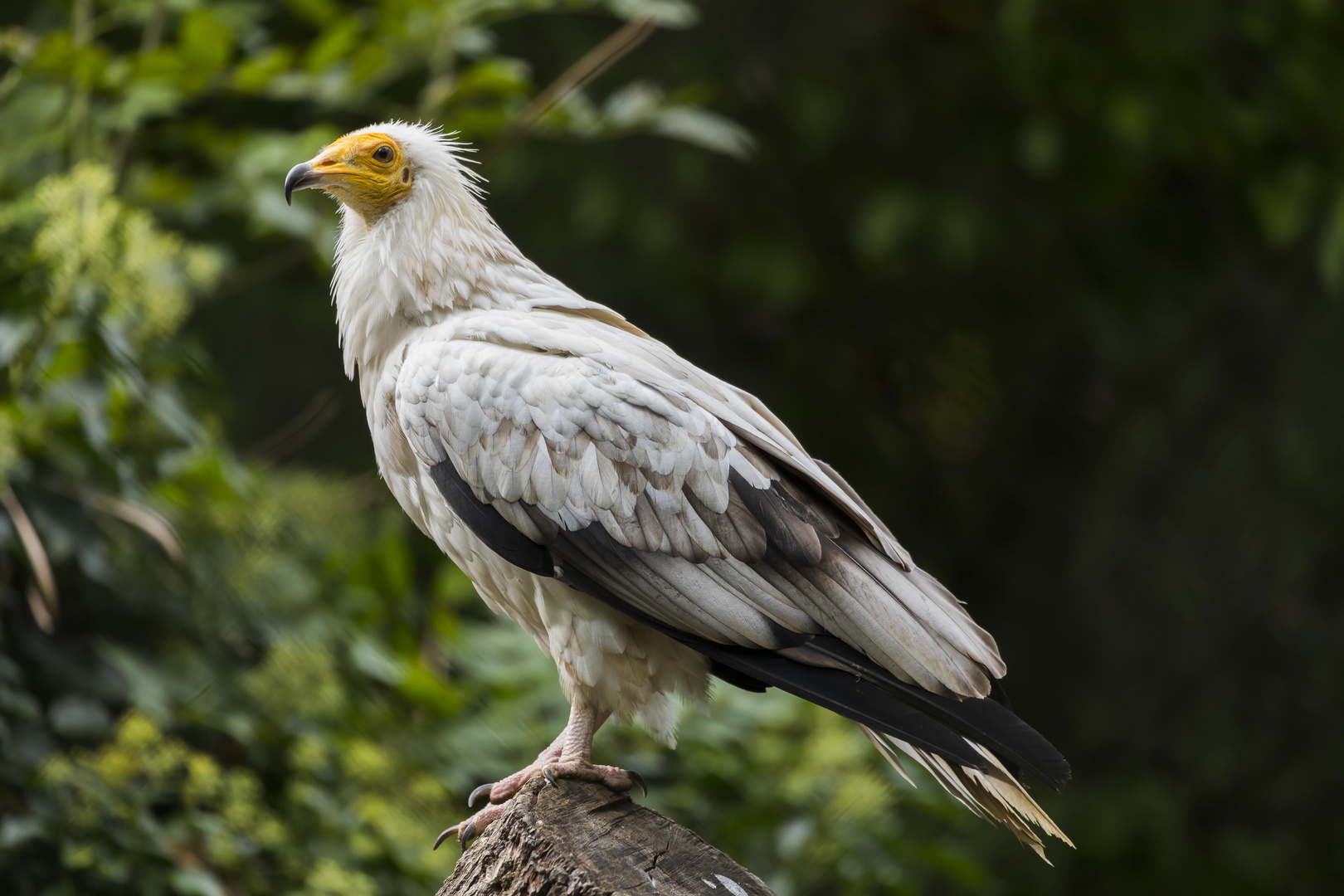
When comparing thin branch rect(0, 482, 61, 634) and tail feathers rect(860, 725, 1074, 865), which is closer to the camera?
tail feathers rect(860, 725, 1074, 865)

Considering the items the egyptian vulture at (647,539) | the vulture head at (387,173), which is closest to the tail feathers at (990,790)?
the egyptian vulture at (647,539)

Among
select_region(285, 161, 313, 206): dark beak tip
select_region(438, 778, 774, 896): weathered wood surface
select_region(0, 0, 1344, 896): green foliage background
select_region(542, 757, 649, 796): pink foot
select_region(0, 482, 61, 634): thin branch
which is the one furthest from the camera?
select_region(0, 0, 1344, 896): green foliage background

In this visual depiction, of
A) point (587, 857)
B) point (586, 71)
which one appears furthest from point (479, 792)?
point (586, 71)

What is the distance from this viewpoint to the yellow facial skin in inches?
114

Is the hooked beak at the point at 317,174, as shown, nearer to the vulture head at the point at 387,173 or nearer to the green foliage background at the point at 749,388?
the vulture head at the point at 387,173

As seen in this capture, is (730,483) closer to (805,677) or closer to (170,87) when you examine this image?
(805,677)

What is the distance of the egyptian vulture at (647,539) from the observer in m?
2.46

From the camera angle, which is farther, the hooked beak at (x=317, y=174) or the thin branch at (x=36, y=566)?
the thin branch at (x=36, y=566)

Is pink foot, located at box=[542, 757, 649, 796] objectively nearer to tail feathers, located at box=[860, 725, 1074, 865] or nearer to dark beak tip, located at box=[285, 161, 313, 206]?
tail feathers, located at box=[860, 725, 1074, 865]

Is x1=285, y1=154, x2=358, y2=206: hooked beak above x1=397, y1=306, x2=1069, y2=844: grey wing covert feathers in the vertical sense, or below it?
above

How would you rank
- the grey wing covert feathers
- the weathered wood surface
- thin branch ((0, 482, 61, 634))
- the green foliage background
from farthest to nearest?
the green foliage background → thin branch ((0, 482, 61, 634)) → the grey wing covert feathers → the weathered wood surface

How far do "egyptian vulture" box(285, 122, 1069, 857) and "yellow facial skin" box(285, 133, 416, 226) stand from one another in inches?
0.5

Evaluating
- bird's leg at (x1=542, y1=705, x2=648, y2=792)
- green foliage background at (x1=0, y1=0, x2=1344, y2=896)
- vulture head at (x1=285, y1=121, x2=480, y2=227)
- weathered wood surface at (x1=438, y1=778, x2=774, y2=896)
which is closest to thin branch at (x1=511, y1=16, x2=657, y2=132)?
green foliage background at (x1=0, y1=0, x2=1344, y2=896)

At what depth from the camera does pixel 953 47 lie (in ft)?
21.0
